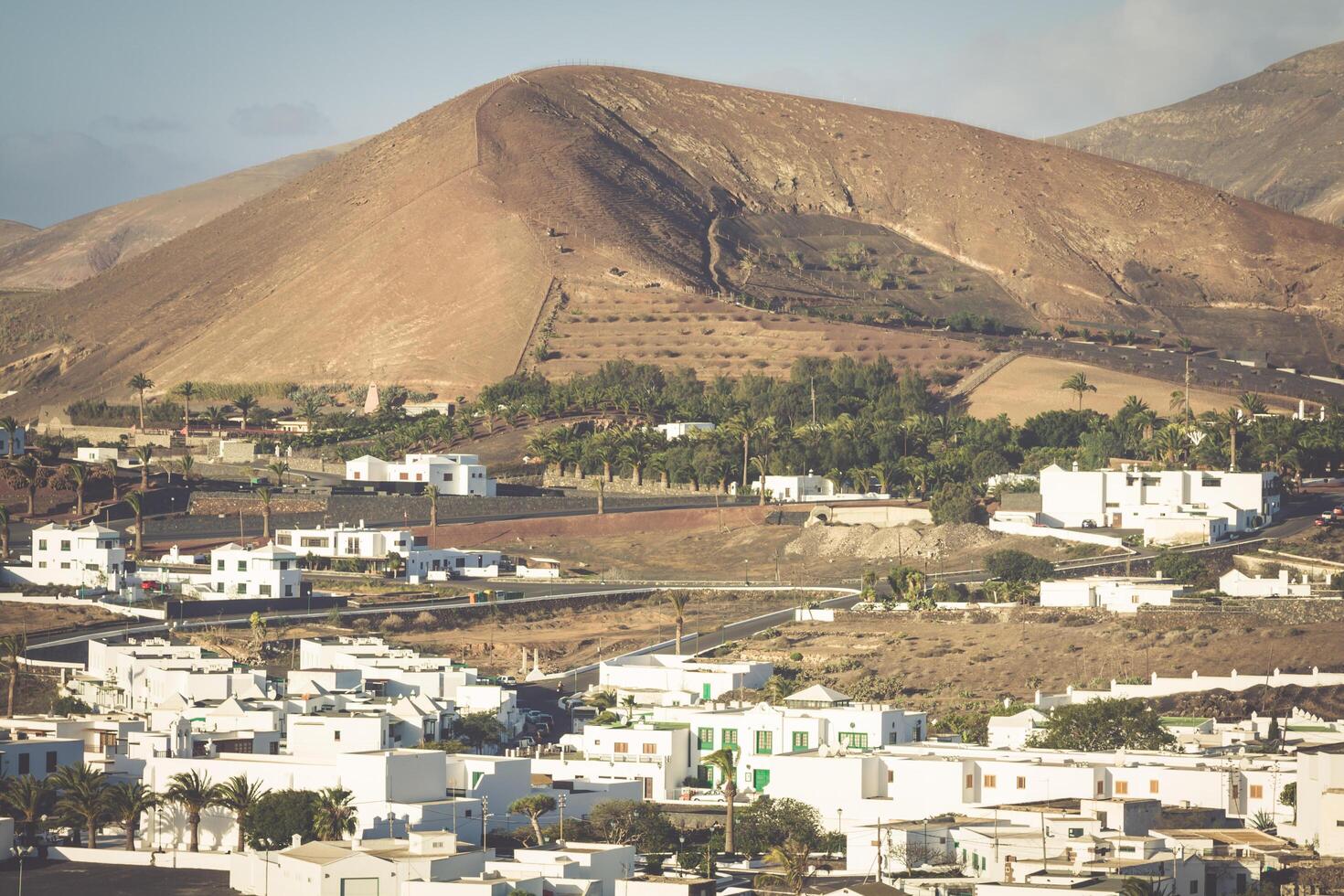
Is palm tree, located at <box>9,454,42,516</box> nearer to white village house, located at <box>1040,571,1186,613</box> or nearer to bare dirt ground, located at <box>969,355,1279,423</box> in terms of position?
white village house, located at <box>1040,571,1186,613</box>

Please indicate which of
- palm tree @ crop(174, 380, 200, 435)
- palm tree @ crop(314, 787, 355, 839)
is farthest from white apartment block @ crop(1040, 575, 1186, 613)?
palm tree @ crop(174, 380, 200, 435)

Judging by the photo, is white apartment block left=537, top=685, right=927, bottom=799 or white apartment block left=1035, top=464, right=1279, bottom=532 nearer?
white apartment block left=537, top=685, right=927, bottom=799

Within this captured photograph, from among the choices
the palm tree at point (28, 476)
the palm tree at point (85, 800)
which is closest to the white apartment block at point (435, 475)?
the palm tree at point (28, 476)

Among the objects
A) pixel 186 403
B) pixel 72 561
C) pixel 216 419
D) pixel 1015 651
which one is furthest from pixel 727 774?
pixel 186 403

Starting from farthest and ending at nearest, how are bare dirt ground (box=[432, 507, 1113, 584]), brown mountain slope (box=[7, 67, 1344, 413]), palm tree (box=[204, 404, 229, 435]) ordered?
1. brown mountain slope (box=[7, 67, 1344, 413])
2. palm tree (box=[204, 404, 229, 435])
3. bare dirt ground (box=[432, 507, 1113, 584])

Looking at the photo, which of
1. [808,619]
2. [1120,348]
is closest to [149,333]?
[1120,348]

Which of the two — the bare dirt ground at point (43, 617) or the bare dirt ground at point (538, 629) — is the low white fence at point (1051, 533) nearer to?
the bare dirt ground at point (538, 629)

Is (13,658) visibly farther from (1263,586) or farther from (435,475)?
(435,475)

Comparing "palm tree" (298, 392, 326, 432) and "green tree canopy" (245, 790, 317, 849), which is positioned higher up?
"palm tree" (298, 392, 326, 432)
